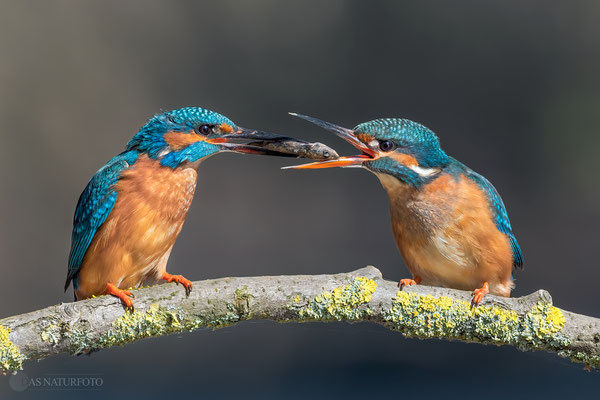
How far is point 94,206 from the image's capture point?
1638 mm

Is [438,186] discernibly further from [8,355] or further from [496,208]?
[8,355]

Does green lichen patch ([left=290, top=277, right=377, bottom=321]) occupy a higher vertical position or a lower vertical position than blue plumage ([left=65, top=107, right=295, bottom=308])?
lower

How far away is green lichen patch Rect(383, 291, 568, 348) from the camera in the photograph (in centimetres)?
136

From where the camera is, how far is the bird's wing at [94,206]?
162 centimetres

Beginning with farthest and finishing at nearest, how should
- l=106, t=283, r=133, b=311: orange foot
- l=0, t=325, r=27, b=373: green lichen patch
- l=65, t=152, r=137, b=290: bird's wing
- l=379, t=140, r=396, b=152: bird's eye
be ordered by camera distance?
l=65, t=152, r=137, b=290: bird's wing → l=379, t=140, r=396, b=152: bird's eye → l=106, t=283, r=133, b=311: orange foot → l=0, t=325, r=27, b=373: green lichen patch

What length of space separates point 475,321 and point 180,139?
787 millimetres

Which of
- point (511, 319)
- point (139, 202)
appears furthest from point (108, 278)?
point (511, 319)

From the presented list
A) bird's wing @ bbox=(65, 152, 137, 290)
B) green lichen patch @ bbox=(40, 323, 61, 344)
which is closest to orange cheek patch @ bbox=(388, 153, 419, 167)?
bird's wing @ bbox=(65, 152, 137, 290)

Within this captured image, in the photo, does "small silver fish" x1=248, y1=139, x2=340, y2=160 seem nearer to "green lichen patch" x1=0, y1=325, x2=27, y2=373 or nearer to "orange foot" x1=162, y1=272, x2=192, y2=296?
"orange foot" x1=162, y1=272, x2=192, y2=296

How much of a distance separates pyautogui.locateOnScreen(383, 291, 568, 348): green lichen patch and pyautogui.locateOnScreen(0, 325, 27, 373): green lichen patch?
0.75 m

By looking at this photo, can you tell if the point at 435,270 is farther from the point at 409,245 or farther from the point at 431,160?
the point at 431,160

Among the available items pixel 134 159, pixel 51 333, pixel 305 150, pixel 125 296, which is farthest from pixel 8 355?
pixel 305 150

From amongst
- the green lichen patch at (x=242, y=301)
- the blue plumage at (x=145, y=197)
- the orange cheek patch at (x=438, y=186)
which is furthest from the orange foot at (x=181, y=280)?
the orange cheek patch at (x=438, y=186)

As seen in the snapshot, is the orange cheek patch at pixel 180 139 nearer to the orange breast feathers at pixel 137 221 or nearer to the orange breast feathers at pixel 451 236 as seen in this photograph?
the orange breast feathers at pixel 137 221
